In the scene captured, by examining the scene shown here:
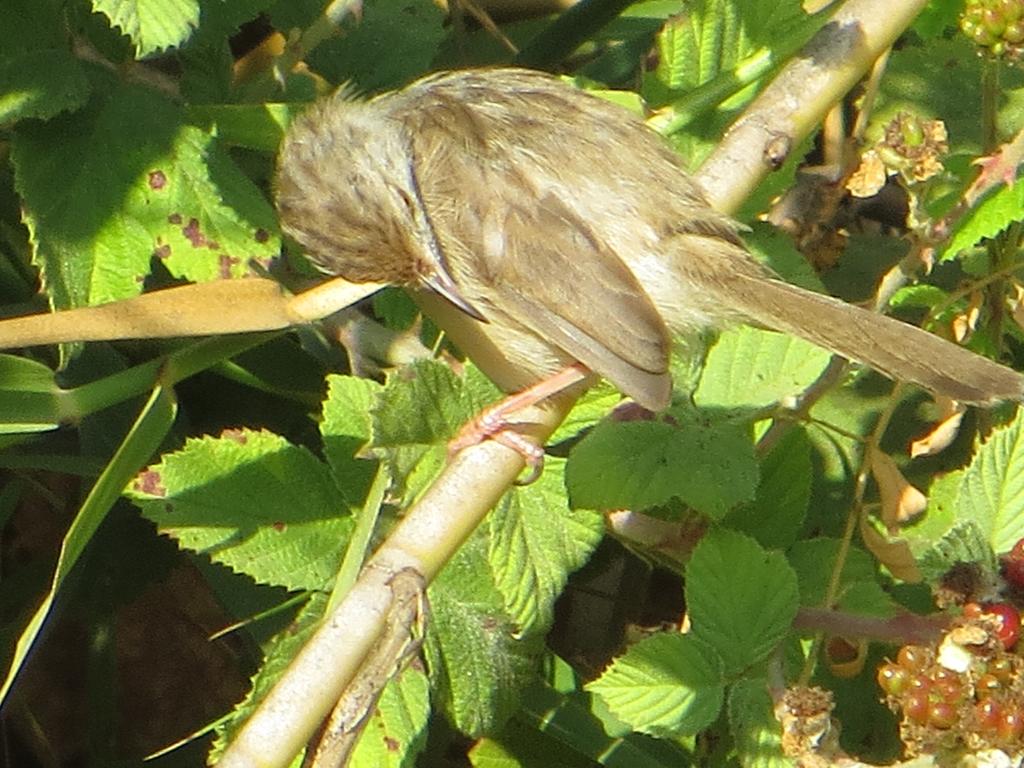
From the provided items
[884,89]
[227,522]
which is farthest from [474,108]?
[884,89]

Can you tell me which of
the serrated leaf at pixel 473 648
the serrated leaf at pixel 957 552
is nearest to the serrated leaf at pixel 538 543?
the serrated leaf at pixel 473 648

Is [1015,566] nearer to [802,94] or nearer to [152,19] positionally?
[802,94]

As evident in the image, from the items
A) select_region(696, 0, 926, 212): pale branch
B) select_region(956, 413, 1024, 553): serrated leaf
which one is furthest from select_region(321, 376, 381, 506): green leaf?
select_region(956, 413, 1024, 553): serrated leaf

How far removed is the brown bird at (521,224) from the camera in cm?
255

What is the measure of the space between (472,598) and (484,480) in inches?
18.9

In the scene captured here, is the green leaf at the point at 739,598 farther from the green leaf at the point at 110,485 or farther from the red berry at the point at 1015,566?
the green leaf at the point at 110,485

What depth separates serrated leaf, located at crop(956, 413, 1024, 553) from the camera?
A: 7.54ft

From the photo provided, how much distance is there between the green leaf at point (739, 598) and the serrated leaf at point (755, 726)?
0.05 m

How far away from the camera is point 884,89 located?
334cm

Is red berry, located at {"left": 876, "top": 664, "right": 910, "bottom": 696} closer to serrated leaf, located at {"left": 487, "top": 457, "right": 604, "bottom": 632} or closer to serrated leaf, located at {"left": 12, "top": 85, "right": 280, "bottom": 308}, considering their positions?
serrated leaf, located at {"left": 487, "top": 457, "right": 604, "bottom": 632}

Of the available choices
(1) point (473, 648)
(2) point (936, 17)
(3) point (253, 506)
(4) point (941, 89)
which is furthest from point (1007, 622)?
(4) point (941, 89)

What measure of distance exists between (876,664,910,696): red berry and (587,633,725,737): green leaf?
34 cm

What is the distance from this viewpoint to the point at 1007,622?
1.94 m

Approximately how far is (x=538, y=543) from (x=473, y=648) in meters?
0.19
